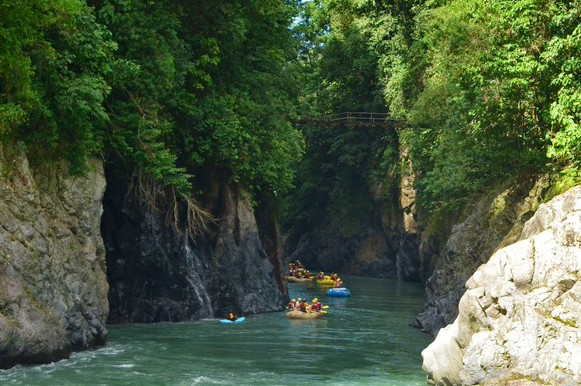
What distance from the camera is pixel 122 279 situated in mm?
28547


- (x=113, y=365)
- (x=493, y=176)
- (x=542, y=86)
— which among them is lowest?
(x=113, y=365)

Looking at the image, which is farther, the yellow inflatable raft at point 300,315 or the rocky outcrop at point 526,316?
the yellow inflatable raft at point 300,315

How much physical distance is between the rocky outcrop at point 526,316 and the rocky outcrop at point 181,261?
1195 cm

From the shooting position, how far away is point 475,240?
1106 inches

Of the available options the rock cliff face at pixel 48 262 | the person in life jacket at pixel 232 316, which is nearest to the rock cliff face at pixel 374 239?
the person in life jacket at pixel 232 316

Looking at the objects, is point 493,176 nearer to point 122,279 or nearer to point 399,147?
point 122,279

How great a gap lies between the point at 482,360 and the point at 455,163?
1440 cm

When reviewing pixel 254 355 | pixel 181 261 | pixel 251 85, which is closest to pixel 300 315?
pixel 181 261

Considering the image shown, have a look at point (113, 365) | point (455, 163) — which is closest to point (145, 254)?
point (113, 365)

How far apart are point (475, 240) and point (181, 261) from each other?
9.84 meters

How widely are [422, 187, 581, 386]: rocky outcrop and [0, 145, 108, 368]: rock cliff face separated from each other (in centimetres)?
884

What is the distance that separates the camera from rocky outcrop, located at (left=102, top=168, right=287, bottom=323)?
2833 cm

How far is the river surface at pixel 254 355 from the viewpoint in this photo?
2020cm

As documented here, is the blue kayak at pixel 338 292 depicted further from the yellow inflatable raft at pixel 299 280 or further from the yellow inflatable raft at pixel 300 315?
the yellow inflatable raft at pixel 300 315
